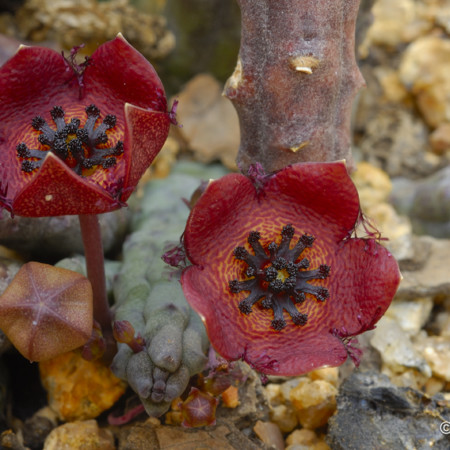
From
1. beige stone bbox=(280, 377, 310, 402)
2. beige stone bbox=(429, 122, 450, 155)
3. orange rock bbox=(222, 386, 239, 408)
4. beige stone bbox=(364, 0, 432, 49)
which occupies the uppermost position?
beige stone bbox=(364, 0, 432, 49)

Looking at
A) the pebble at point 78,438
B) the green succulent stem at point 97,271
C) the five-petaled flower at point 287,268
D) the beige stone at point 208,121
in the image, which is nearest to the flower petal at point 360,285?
the five-petaled flower at point 287,268

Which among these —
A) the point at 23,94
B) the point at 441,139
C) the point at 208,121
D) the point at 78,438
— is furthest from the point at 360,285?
the point at 441,139

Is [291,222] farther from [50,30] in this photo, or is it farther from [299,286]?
[50,30]

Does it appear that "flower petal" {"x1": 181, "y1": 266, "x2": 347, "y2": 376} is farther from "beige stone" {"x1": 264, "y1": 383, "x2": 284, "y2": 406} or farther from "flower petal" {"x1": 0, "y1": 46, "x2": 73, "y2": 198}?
"flower petal" {"x1": 0, "y1": 46, "x2": 73, "y2": 198}

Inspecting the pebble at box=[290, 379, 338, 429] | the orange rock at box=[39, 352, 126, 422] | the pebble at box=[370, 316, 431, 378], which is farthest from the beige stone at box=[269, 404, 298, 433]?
the orange rock at box=[39, 352, 126, 422]

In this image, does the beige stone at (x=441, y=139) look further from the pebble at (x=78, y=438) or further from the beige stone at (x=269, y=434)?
the pebble at (x=78, y=438)

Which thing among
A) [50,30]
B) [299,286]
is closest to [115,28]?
[50,30]
